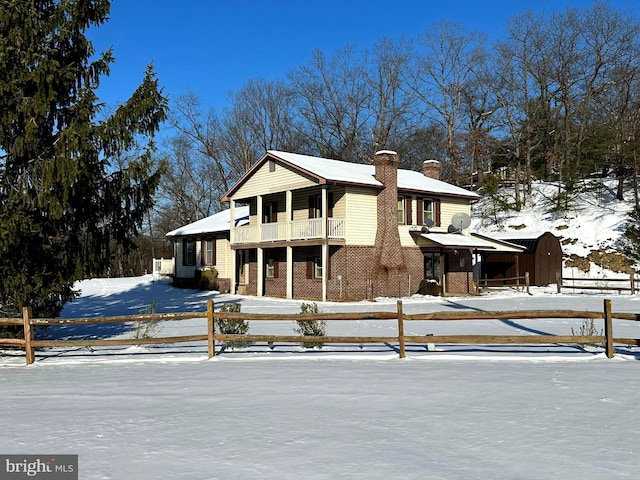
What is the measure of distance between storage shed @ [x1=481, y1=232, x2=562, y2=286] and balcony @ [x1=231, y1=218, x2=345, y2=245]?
12962 mm

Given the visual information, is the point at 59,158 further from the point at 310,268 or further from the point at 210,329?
the point at 310,268

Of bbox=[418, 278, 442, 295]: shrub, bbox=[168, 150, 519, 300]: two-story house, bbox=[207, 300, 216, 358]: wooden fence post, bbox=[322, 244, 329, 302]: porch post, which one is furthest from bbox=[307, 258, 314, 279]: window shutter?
bbox=[207, 300, 216, 358]: wooden fence post

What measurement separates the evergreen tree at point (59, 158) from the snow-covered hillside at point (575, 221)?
99.6 feet

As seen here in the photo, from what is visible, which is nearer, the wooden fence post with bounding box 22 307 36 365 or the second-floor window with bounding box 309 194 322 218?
the wooden fence post with bounding box 22 307 36 365

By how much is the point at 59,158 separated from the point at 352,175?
61.4 ft

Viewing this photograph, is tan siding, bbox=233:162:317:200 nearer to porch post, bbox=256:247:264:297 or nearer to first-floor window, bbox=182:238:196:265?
porch post, bbox=256:247:264:297

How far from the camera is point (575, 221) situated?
43.4m

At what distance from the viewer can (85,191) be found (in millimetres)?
12398

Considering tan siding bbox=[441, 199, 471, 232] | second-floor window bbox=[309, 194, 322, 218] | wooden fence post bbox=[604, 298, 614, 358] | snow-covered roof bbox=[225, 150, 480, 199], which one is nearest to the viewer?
wooden fence post bbox=[604, 298, 614, 358]

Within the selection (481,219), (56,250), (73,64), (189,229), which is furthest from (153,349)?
(481,219)

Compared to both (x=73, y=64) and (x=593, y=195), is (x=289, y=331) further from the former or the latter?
(x=593, y=195)

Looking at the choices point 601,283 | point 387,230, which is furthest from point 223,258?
point 601,283

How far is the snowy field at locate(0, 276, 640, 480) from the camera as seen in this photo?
534 centimetres

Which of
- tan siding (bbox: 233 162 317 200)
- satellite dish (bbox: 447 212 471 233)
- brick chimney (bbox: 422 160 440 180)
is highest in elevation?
brick chimney (bbox: 422 160 440 180)
